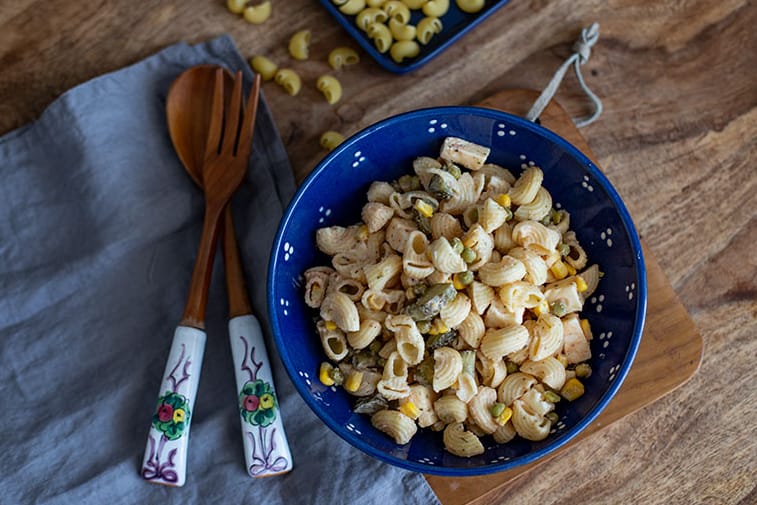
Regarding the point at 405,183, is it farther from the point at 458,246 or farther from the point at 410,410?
the point at 410,410

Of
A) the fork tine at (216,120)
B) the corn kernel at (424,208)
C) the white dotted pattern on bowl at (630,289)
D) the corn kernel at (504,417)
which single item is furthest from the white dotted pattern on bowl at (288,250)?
the white dotted pattern on bowl at (630,289)

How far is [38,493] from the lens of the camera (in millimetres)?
1315

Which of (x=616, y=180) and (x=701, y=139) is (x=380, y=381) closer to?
(x=616, y=180)

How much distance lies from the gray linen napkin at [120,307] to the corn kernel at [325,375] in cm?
16

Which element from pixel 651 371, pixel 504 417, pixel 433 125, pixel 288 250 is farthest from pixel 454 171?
pixel 651 371

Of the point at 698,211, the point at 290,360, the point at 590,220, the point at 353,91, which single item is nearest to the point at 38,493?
the point at 290,360

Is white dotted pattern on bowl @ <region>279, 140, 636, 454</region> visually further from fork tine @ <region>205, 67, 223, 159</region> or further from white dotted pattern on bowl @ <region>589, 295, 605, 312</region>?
fork tine @ <region>205, 67, 223, 159</region>

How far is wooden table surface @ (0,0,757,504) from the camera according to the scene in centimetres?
136

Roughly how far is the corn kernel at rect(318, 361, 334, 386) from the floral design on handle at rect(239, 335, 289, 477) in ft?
0.48

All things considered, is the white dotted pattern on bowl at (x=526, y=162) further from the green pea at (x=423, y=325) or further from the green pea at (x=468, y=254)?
the green pea at (x=423, y=325)

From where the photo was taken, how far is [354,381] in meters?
1.16

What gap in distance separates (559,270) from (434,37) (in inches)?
23.4

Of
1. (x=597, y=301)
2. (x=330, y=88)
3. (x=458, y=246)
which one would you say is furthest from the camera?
(x=330, y=88)

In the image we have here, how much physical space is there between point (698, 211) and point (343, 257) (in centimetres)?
71
